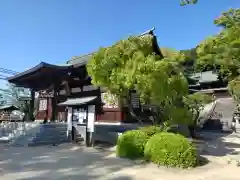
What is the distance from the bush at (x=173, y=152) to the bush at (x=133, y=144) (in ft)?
3.17

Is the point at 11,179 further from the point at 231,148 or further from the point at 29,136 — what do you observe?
the point at 231,148

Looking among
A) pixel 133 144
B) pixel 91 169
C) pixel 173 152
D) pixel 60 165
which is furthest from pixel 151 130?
pixel 60 165

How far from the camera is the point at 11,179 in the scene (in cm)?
740

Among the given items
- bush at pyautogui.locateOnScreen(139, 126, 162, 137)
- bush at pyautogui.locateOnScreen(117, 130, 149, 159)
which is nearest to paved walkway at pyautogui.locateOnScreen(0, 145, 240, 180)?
bush at pyautogui.locateOnScreen(117, 130, 149, 159)

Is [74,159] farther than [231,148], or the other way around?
[231,148]

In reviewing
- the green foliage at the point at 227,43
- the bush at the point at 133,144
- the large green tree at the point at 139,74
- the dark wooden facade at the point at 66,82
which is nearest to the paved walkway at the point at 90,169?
the bush at the point at 133,144

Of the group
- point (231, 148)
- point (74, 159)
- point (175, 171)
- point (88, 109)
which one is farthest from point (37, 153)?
point (231, 148)

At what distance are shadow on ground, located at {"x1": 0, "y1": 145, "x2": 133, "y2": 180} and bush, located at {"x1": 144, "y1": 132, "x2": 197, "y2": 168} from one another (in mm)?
1149

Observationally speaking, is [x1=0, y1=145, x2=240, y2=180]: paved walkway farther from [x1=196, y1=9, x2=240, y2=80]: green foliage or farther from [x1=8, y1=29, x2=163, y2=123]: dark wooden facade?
[x1=196, y1=9, x2=240, y2=80]: green foliage

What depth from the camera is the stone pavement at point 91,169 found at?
25.7 ft

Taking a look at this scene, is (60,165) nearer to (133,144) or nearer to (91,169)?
(91,169)

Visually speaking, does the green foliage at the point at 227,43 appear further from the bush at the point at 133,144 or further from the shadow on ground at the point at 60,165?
the shadow on ground at the point at 60,165

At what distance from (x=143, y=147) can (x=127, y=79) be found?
9.74 ft

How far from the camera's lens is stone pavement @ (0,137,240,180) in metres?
7.85
